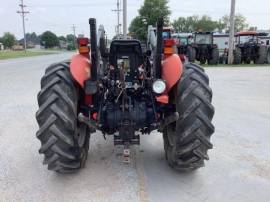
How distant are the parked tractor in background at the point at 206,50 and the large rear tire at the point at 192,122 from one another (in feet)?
67.0

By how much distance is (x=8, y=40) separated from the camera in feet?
349

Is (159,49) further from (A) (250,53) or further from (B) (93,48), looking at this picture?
(A) (250,53)

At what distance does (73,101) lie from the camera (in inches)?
158

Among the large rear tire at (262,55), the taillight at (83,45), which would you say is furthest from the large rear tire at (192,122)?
the large rear tire at (262,55)

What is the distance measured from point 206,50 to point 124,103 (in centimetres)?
2084

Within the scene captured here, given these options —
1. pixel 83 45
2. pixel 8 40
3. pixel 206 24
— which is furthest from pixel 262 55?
pixel 8 40

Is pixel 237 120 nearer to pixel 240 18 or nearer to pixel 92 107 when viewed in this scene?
pixel 92 107

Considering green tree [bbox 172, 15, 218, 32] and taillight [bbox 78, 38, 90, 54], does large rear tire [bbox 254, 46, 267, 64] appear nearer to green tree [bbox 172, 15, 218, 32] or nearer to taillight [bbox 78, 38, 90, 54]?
taillight [bbox 78, 38, 90, 54]

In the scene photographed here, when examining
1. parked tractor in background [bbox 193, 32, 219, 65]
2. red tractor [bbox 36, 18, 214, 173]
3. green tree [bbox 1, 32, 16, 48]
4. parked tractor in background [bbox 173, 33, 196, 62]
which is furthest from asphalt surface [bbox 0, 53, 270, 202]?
green tree [bbox 1, 32, 16, 48]

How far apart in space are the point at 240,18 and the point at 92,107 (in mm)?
92594

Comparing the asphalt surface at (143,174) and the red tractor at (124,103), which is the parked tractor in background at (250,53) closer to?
the asphalt surface at (143,174)

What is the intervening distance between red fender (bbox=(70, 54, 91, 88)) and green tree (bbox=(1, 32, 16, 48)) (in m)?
109

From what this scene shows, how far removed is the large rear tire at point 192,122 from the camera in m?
3.93

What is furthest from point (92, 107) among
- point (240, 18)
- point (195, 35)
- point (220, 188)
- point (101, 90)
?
point (240, 18)
